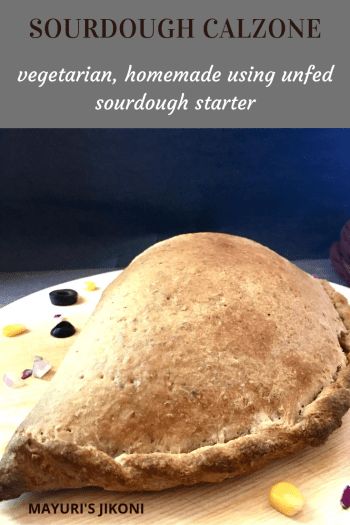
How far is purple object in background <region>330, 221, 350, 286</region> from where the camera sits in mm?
3692

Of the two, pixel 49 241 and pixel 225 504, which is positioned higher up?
pixel 49 241

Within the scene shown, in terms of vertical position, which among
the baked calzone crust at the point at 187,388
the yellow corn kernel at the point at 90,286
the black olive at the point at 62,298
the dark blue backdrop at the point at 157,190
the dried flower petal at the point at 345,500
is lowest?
the dried flower petal at the point at 345,500

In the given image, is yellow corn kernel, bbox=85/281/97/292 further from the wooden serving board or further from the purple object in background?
the purple object in background

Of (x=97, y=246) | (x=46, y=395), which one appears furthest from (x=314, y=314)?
(x=97, y=246)

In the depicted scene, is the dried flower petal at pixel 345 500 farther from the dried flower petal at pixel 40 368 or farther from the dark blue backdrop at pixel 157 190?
the dark blue backdrop at pixel 157 190

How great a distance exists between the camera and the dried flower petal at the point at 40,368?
1941mm

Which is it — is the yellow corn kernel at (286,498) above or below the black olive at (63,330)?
below

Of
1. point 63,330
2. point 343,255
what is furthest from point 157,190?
point 63,330

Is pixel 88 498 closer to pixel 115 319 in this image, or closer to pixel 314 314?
pixel 115 319

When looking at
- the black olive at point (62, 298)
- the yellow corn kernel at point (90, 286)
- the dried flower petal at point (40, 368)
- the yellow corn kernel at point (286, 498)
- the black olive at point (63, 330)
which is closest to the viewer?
the yellow corn kernel at point (286, 498)

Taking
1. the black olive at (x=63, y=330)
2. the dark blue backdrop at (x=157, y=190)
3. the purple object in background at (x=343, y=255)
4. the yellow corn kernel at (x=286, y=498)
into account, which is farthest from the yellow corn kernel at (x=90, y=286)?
the purple object in background at (x=343, y=255)

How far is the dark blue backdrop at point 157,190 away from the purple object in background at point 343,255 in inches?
18.0

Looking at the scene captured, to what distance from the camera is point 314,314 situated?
185 centimetres

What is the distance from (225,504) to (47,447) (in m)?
0.41
